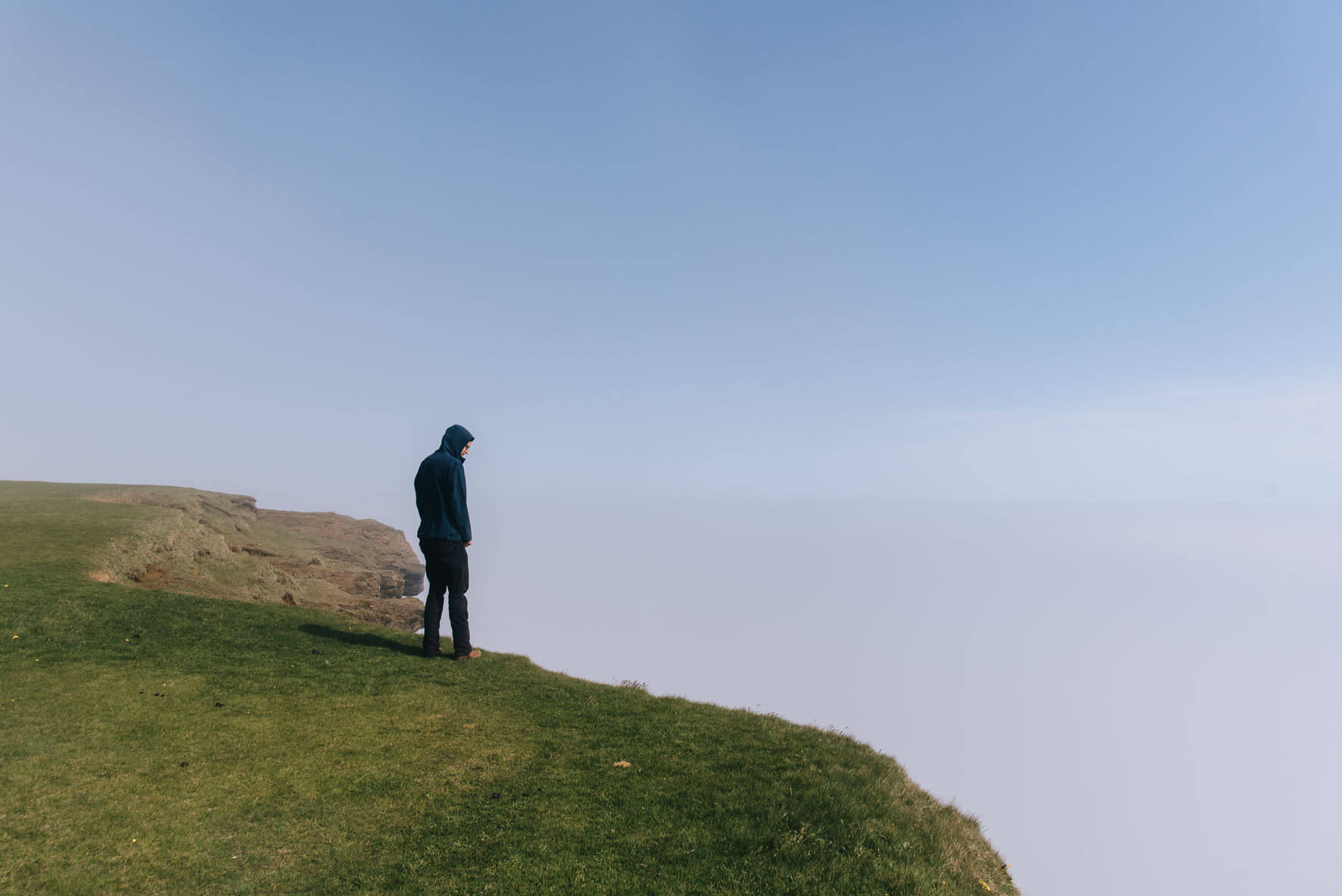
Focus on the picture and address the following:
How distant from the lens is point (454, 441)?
13508 millimetres

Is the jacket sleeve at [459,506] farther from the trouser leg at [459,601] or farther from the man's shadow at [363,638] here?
the man's shadow at [363,638]

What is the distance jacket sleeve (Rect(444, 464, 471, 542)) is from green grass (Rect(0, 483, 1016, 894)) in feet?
8.32

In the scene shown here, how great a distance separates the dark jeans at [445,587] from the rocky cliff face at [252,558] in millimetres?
10933

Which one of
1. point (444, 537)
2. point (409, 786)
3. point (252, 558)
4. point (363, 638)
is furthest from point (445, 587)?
point (252, 558)

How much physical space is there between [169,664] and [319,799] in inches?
239

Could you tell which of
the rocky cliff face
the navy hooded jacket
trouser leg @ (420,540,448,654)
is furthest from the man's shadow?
the rocky cliff face

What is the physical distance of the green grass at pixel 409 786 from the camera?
6410mm

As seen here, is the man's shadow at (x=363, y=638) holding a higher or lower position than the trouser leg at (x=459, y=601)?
lower

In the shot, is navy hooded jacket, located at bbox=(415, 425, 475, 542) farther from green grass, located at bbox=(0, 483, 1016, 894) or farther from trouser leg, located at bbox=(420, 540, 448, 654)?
green grass, located at bbox=(0, 483, 1016, 894)

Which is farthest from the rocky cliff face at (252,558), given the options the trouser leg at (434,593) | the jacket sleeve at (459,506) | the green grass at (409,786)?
the jacket sleeve at (459,506)

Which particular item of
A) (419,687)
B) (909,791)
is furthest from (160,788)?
(909,791)

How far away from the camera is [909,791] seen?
8633mm

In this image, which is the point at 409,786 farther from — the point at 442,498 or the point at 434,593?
the point at 442,498

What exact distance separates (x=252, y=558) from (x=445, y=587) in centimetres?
2031
